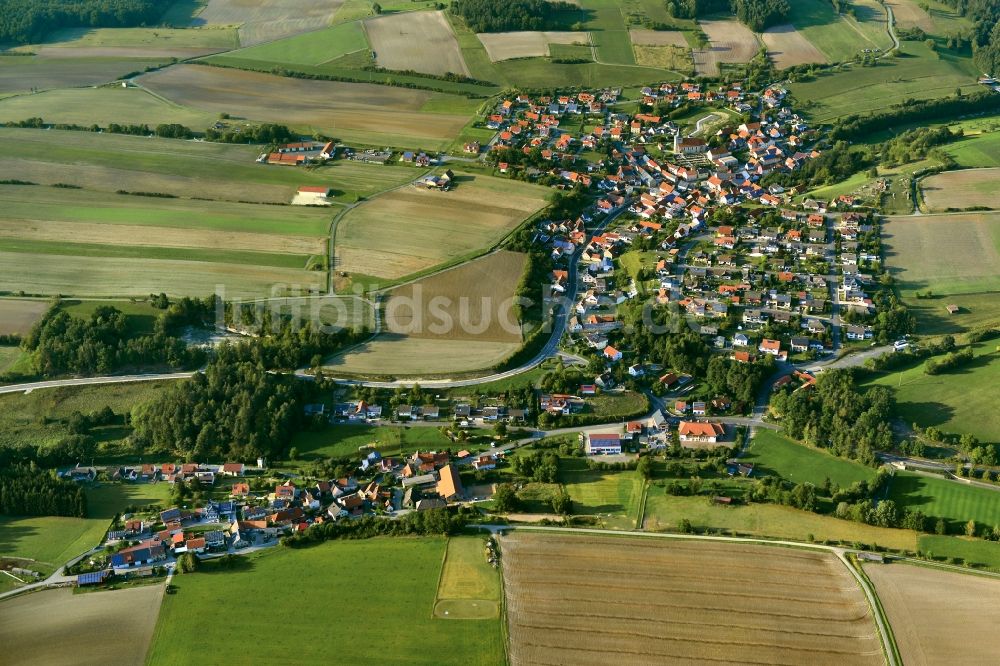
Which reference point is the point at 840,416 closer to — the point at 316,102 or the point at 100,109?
the point at 316,102

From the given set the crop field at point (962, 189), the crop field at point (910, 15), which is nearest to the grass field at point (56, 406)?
the crop field at point (962, 189)

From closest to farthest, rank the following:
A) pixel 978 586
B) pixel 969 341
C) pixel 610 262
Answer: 1. pixel 978 586
2. pixel 969 341
3. pixel 610 262

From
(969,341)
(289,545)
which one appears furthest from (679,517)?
(969,341)

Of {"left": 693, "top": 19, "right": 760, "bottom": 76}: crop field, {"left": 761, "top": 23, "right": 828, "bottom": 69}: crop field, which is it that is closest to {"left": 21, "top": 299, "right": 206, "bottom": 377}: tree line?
{"left": 693, "top": 19, "right": 760, "bottom": 76}: crop field

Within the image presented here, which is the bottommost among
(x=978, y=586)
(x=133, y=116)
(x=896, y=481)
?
(x=978, y=586)

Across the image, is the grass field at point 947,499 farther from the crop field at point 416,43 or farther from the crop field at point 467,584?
the crop field at point 416,43

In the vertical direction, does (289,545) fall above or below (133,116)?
below

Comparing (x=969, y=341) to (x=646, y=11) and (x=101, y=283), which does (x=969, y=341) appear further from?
(x=646, y=11)
